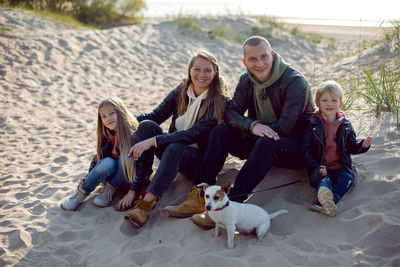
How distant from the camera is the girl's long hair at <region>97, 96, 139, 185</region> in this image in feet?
11.8

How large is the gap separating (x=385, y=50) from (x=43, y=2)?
9890 mm

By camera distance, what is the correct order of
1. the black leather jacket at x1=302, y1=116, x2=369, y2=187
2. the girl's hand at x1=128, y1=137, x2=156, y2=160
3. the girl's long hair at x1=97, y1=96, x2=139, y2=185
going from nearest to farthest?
the black leather jacket at x1=302, y1=116, x2=369, y2=187, the girl's hand at x1=128, y1=137, x2=156, y2=160, the girl's long hair at x1=97, y1=96, x2=139, y2=185

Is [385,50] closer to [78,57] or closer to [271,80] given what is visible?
[271,80]

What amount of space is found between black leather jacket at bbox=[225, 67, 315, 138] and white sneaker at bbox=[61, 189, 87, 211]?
1646mm

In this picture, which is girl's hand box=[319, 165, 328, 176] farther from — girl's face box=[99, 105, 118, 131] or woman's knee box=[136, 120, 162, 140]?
girl's face box=[99, 105, 118, 131]

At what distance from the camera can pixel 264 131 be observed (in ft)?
10.4

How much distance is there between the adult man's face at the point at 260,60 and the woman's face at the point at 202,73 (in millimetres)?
387

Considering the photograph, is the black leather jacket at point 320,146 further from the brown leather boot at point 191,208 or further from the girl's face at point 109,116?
the girl's face at point 109,116

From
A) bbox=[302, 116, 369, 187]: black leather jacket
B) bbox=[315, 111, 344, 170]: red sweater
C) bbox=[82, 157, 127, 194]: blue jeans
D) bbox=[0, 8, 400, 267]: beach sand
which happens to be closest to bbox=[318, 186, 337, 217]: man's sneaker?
bbox=[0, 8, 400, 267]: beach sand

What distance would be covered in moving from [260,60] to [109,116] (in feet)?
5.12

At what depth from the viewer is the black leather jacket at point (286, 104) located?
10.7 feet

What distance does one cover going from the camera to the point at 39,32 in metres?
9.14

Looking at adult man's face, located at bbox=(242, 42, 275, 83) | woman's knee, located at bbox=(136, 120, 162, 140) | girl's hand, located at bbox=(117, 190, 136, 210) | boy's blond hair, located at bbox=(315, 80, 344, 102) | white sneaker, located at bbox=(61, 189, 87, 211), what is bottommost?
white sneaker, located at bbox=(61, 189, 87, 211)

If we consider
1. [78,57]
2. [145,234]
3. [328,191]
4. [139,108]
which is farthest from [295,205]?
[78,57]
